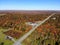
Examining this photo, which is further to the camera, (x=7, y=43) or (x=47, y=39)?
(x=47, y=39)

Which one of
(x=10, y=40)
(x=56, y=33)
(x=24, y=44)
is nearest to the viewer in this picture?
(x=24, y=44)

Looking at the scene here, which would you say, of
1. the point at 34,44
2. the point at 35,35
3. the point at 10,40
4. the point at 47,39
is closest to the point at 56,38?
the point at 47,39

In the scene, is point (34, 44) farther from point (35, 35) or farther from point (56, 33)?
point (56, 33)

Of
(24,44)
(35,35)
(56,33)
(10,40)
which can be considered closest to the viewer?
(24,44)

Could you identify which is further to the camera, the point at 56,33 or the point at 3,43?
the point at 56,33

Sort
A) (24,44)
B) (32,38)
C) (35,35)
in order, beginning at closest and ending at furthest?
(24,44) → (32,38) → (35,35)

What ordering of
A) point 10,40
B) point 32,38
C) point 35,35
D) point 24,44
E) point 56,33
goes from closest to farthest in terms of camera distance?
point 24,44 → point 10,40 → point 32,38 → point 35,35 → point 56,33

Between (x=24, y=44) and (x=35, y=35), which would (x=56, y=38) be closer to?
(x=35, y=35)

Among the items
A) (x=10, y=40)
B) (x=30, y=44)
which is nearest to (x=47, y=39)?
(x=30, y=44)

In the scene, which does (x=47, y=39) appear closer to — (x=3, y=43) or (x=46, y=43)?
(x=46, y=43)
